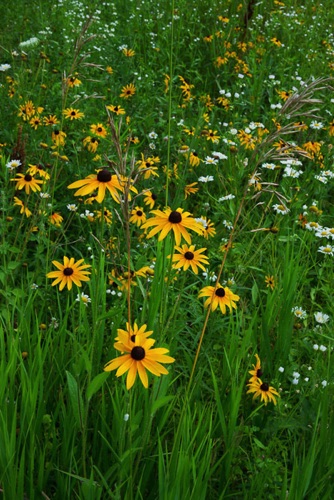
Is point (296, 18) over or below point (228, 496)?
over

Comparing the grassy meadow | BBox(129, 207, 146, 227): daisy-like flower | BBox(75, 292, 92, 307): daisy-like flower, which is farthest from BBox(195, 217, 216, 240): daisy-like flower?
BBox(75, 292, 92, 307): daisy-like flower

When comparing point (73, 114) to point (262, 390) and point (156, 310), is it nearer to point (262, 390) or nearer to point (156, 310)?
point (156, 310)

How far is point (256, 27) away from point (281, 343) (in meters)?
3.79

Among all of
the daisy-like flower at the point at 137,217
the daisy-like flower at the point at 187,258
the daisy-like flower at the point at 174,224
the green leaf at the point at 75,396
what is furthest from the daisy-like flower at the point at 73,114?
the green leaf at the point at 75,396

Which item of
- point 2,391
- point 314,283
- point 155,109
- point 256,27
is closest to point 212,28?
point 256,27

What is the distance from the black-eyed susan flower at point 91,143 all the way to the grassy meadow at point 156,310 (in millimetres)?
14

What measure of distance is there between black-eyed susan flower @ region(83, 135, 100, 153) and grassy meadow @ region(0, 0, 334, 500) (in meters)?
0.01

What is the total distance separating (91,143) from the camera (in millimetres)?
2859

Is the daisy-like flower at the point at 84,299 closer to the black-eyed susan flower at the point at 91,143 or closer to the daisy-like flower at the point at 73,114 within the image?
the black-eyed susan flower at the point at 91,143

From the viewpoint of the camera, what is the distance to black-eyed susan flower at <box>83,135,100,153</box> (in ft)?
9.27

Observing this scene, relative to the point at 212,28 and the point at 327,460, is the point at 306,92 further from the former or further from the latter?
the point at 212,28

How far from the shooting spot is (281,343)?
6.43 feet

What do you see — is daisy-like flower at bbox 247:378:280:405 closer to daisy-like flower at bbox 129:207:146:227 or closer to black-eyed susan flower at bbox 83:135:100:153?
daisy-like flower at bbox 129:207:146:227

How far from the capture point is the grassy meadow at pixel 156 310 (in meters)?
1.32
